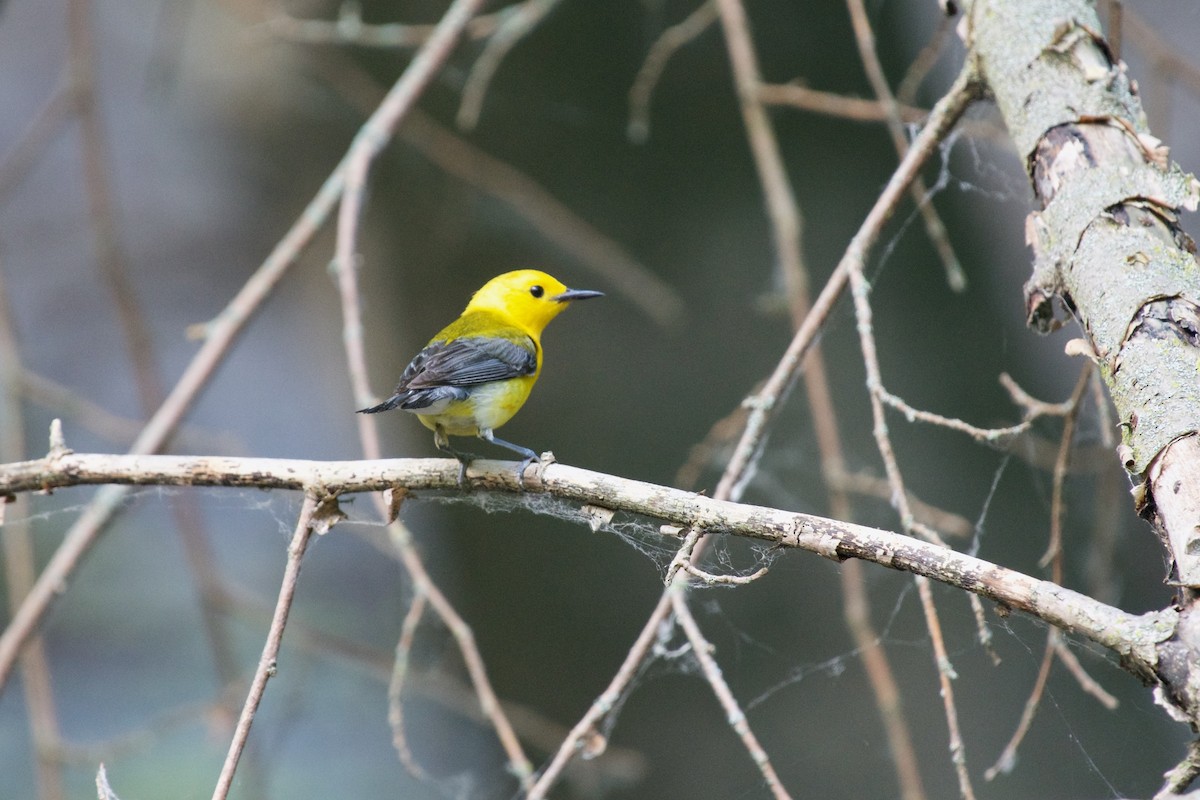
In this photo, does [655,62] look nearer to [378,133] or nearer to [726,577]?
[378,133]

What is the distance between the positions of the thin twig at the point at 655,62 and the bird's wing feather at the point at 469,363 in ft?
2.47

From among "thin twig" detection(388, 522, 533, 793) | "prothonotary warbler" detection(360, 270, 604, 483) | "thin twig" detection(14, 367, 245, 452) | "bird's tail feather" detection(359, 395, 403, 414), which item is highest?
"thin twig" detection(14, 367, 245, 452)

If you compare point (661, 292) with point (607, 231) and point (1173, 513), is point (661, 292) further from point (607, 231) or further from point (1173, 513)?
point (1173, 513)

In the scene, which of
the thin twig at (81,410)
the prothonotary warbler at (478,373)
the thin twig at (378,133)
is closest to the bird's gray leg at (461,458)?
the prothonotary warbler at (478,373)

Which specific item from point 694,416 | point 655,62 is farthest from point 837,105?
point 694,416

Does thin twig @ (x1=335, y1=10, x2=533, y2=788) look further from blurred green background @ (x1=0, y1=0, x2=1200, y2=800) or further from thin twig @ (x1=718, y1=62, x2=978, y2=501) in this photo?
blurred green background @ (x1=0, y1=0, x2=1200, y2=800)

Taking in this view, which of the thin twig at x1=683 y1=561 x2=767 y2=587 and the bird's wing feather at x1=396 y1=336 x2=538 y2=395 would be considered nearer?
the thin twig at x1=683 y1=561 x2=767 y2=587

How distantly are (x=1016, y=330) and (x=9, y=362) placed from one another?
11.0 ft

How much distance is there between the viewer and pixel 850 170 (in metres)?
3.78

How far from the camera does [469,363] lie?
236cm

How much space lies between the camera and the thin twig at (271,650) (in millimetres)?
1212

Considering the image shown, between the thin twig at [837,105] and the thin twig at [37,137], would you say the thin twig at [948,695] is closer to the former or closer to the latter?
the thin twig at [837,105]

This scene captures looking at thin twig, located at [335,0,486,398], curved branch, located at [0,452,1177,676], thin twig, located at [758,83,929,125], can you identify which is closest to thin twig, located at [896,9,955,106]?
thin twig, located at [758,83,929,125]

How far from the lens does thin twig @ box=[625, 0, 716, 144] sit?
271cm
